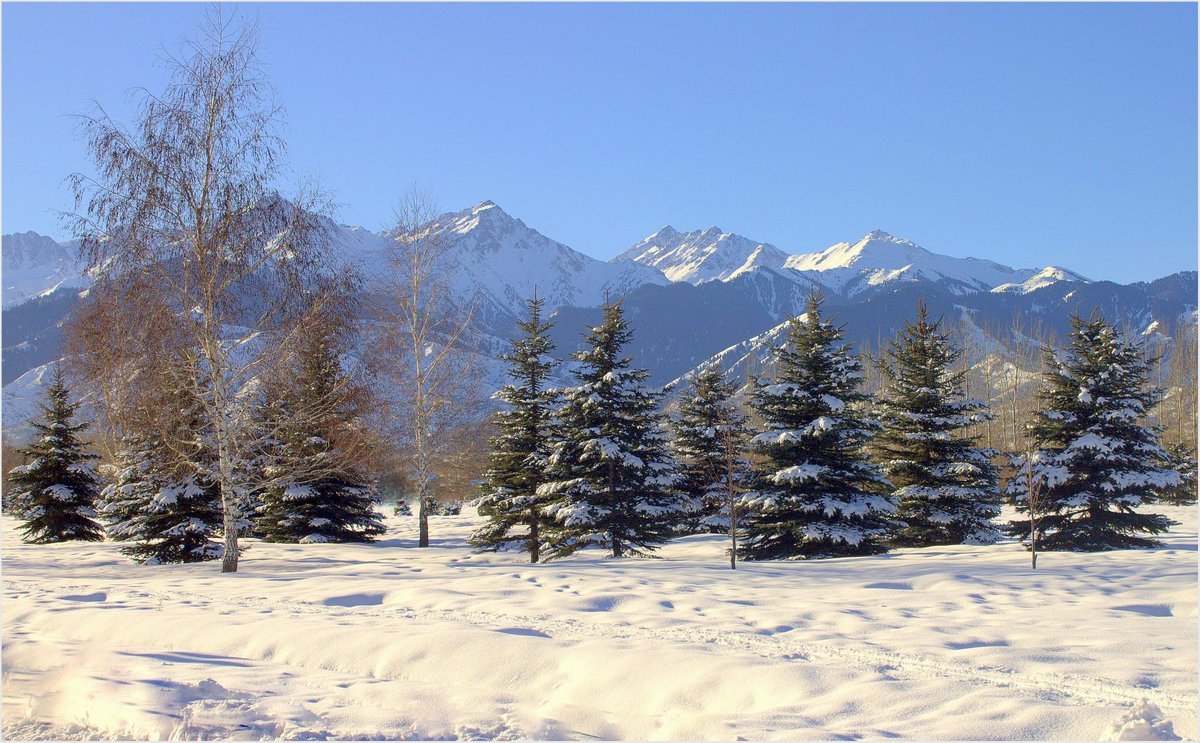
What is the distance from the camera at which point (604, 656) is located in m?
6.71

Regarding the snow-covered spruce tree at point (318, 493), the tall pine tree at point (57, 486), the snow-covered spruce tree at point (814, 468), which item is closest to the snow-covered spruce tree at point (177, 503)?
the snow-covered spruce tree at point (318, 493)

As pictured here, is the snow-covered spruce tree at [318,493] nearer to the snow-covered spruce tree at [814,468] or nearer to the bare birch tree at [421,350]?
the bare birch tree at [421,350]

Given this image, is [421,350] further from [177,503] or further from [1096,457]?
[1096,457]

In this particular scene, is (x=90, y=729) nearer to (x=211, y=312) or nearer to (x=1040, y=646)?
(x=1040, y=646)

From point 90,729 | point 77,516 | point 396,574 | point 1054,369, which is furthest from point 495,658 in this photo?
point 77,516

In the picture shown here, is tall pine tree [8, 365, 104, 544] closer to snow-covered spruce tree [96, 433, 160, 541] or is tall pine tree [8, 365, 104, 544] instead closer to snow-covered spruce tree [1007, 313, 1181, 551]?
snow-covered spruce tree [96, 433, 160, 541]

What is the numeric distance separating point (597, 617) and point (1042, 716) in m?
5.01

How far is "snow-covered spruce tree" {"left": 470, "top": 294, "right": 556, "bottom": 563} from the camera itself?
19.3 metres

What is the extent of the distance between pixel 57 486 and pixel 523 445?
1659 cm

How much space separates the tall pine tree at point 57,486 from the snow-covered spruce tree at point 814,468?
71.5ft

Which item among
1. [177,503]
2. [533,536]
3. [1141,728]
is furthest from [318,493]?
[1141,728]

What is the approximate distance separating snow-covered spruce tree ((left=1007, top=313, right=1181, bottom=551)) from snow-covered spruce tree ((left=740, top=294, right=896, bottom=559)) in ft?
10.7

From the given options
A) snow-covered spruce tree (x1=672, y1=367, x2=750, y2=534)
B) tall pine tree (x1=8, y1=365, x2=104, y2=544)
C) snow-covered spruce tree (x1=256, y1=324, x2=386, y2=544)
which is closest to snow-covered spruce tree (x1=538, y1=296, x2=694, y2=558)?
snow-covered spruce tree (x1=256, y1=324, x2=386, y2=544)

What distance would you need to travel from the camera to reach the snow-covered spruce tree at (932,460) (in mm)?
19391
